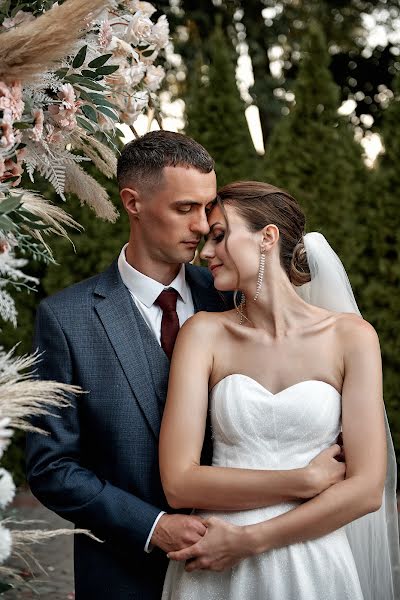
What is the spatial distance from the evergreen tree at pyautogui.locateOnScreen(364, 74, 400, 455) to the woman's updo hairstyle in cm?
442

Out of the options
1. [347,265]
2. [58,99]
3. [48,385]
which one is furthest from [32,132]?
[347,265]

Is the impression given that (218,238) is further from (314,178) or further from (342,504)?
(314,178)

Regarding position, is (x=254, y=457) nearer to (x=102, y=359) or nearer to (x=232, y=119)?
(x=102, y=359)

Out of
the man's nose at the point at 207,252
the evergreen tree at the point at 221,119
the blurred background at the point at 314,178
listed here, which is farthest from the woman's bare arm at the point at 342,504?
the evergreen tree at the point at 221,119

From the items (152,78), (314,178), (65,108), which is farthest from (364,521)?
(314,178)

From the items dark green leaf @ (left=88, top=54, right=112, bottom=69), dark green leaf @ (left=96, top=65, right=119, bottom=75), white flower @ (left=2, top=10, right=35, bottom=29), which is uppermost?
white flower @ (left=2, top=10, right=35, bottom=29)

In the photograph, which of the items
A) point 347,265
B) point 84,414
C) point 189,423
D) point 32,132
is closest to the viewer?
point 32,132

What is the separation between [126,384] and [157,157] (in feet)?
2.36

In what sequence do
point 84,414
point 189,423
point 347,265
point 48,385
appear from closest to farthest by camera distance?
point 48,385, point 189,423, point 84,414, point 347,265

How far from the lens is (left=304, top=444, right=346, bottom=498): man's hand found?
7.73ft

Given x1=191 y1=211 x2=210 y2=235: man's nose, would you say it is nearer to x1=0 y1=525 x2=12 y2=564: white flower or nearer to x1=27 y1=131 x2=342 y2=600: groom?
x1=27 y1=131 x2=342 y2=600: groom

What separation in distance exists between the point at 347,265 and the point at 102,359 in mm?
4720

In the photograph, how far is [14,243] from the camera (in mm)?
1738

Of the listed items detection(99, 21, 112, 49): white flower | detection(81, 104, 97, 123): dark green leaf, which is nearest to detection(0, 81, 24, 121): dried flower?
detection(81, 104, 97, 123): dark green leaf
